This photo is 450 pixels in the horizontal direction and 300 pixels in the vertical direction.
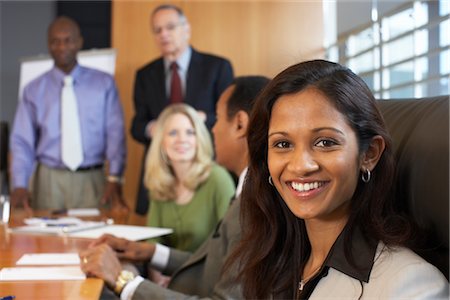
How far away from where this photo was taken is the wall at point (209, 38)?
609cm

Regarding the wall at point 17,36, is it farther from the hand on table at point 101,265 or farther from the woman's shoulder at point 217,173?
the hand on table at point 101,265

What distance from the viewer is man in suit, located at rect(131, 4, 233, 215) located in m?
4.32

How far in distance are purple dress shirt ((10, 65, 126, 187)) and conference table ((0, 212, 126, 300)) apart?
2.83 feet

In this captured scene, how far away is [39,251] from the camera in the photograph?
2.35m

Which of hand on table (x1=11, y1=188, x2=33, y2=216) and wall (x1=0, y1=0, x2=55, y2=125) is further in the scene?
wall (x1=0, y1=0, x2=55, y2=125)

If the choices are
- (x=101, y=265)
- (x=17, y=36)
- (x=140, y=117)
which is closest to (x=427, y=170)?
(x=101, y=265)

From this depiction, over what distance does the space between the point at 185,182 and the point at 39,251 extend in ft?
3.15

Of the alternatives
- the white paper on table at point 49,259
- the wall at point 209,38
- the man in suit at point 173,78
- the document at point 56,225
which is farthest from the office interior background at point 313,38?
the white paper on table at point 49,259

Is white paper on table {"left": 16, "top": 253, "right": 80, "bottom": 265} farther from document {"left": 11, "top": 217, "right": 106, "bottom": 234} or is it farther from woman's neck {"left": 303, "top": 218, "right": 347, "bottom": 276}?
woman's neck {"left": 303, "top": 218, "right": 347, "bottom": 276}

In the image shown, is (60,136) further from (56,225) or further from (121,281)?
(121,281)

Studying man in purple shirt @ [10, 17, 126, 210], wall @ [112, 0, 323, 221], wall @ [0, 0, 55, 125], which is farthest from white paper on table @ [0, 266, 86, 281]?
wall @ [0, 0, 55, 125]

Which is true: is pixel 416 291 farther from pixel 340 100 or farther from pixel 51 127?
pixel 51 127

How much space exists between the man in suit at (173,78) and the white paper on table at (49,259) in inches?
79.2

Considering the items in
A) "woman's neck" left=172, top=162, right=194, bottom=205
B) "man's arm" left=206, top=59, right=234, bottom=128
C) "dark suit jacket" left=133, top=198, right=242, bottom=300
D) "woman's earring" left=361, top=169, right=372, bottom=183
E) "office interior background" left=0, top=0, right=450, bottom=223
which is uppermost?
"office interior background" left=0, top=0, right=450, bottom=223
